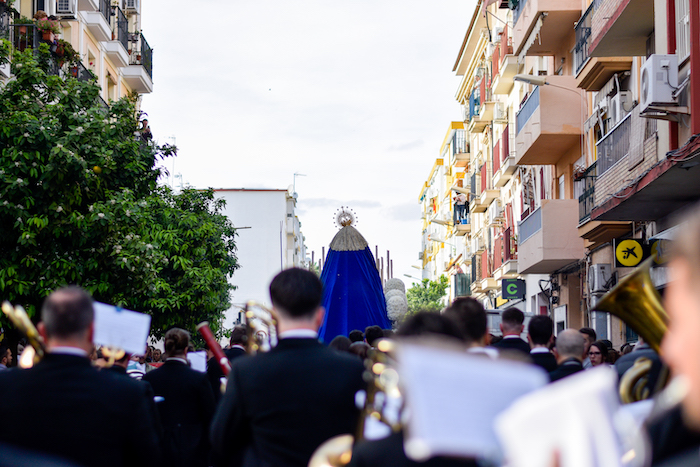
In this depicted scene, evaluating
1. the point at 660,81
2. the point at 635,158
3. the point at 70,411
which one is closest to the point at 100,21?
the point at 635,158

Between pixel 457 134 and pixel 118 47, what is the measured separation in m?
24.4

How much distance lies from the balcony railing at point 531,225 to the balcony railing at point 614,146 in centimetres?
539

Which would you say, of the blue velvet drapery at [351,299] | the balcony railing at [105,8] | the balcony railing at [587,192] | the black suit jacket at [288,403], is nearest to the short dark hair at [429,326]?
the black suit jacket at [288,403]

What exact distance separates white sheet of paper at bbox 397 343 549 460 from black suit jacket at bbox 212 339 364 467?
1.85 meters

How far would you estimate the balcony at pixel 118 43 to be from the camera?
3353 centimetres

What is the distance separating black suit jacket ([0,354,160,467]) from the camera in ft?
12.1

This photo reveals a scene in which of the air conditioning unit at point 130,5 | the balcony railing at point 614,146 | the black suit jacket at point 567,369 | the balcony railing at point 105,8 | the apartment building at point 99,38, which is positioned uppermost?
the air conditioning unit at point 130,5

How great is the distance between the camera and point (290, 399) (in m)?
3.85

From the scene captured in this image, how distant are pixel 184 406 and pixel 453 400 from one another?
572cm

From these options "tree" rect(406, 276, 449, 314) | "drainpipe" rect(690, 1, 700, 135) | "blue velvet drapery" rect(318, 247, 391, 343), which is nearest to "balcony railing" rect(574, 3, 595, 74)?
"drainpipe" rect(690, 1, 700, 135)

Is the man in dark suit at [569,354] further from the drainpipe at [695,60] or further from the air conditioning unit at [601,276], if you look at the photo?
the air conditioning unit at [601,276]

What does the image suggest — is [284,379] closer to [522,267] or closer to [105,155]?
[105,155]

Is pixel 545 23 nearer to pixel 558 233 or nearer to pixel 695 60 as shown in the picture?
pixel 558 233

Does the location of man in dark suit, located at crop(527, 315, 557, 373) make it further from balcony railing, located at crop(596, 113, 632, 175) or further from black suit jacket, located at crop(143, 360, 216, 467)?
balcony railing, located at crop(596, 113, 632, 175)
